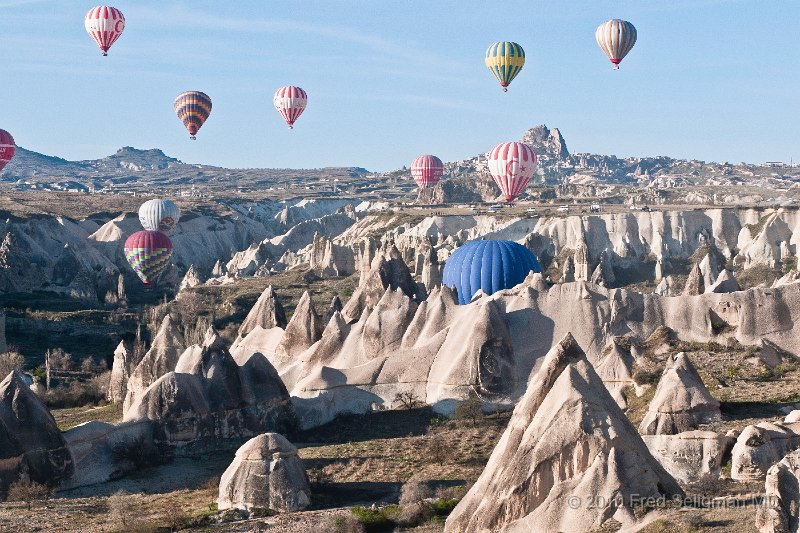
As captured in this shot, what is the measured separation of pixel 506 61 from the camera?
87.2m

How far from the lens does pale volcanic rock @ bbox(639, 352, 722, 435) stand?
28609mm

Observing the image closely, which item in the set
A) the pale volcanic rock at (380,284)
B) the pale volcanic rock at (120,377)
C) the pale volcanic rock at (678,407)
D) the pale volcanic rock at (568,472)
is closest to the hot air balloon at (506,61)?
the pale volcanic rock at (380,284)

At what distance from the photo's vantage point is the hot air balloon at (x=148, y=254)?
93.0 meters

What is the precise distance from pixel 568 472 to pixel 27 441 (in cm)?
1543

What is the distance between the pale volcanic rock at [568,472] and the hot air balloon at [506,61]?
68607mm

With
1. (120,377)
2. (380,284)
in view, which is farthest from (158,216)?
(380,284)

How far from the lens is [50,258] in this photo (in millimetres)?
107375

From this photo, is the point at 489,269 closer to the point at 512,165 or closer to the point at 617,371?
the point at 512,165

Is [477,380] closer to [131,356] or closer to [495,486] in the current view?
[495,486]

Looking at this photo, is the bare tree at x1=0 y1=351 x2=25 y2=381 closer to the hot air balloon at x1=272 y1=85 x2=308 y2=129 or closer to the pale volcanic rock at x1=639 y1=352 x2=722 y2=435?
the pale volcanic rock at x1=639 y1=352 x2=722 y2=435

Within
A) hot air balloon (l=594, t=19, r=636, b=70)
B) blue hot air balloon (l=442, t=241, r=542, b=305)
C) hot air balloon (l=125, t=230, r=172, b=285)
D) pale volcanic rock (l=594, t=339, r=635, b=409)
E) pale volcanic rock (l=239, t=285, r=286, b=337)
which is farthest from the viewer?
hot air balloon (l=125, t=230, r=172, b=285)

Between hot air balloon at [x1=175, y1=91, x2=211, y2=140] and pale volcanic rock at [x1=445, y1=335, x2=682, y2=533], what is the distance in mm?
A: 80823

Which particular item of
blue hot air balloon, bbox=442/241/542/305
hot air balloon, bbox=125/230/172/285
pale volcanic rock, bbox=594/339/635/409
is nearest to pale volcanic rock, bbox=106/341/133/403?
blue hot air balloon, bbox=442/241/542/305

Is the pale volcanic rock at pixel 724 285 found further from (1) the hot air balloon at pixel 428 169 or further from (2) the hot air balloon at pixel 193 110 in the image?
(1) the hot air balloon at pixel 428 169
